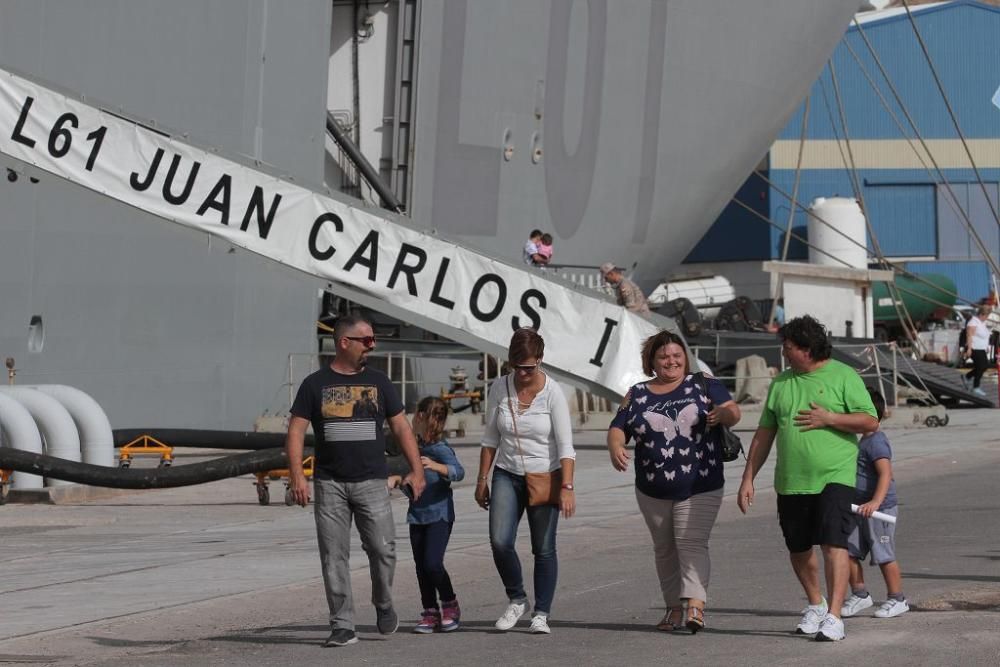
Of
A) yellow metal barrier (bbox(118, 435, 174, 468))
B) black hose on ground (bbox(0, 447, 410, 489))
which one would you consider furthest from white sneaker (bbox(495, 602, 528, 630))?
yellow metal barrier (bbox(118, 435, 174, 468))

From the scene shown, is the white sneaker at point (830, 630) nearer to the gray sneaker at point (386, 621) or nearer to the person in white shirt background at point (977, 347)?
the gray sneaker at point (386, 621)

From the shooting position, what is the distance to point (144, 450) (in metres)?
16.4

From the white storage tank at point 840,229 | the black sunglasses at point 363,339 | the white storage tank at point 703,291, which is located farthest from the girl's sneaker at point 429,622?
the white storage tank at point 840,229

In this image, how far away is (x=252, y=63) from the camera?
21172mm

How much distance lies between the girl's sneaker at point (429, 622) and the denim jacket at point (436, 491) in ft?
1.49

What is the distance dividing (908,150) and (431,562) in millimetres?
52589

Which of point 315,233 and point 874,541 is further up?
point 315,233

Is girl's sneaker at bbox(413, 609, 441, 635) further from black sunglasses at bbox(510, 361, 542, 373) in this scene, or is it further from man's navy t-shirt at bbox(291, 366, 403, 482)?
black sunglasses at bbox(510, 361, 542, 373)

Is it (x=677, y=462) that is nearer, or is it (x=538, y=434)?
(x=677, y=462)

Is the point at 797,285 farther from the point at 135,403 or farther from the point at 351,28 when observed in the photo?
the point at 135,403

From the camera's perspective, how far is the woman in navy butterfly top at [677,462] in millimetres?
7820

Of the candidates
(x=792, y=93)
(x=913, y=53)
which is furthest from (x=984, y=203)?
(x=792, y=93)

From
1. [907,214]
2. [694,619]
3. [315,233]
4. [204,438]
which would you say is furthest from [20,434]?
[907,214]

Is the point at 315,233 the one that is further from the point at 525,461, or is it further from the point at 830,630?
the point at 830,630
